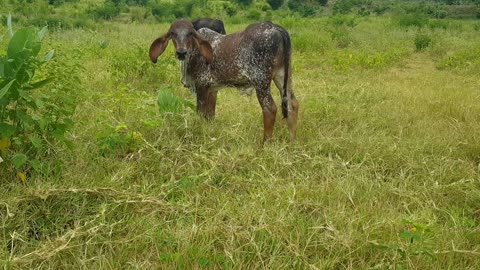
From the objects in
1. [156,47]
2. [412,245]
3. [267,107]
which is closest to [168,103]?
[156,47]

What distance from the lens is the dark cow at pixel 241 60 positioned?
3.93 metres

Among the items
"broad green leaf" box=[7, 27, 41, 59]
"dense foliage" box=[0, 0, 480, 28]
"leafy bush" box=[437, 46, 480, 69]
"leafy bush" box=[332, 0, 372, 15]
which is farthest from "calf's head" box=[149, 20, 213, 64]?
"leafy bush" box=[332, 0, 372, 15]

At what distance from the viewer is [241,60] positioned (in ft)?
13.1

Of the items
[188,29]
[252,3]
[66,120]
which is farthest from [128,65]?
[252,3]

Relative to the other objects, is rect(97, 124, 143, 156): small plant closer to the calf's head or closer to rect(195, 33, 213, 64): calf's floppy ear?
the calf's head

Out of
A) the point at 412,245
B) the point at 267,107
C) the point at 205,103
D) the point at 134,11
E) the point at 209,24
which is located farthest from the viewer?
the point at 134,11

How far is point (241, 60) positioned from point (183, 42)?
20.0 inches

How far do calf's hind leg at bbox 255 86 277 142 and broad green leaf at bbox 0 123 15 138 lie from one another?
1950 mm

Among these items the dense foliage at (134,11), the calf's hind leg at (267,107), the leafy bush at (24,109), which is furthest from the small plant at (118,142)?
the dense foliage at (134,11)

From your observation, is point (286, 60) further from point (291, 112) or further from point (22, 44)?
point (22, 44)

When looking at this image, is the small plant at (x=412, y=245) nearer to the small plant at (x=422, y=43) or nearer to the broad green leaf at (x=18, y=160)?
the broad green leaf at (x=18, y=160)

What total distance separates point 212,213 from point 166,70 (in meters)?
4.24

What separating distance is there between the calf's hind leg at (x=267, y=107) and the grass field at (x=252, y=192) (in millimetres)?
166

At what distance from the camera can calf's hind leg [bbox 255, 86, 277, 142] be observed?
396cm
